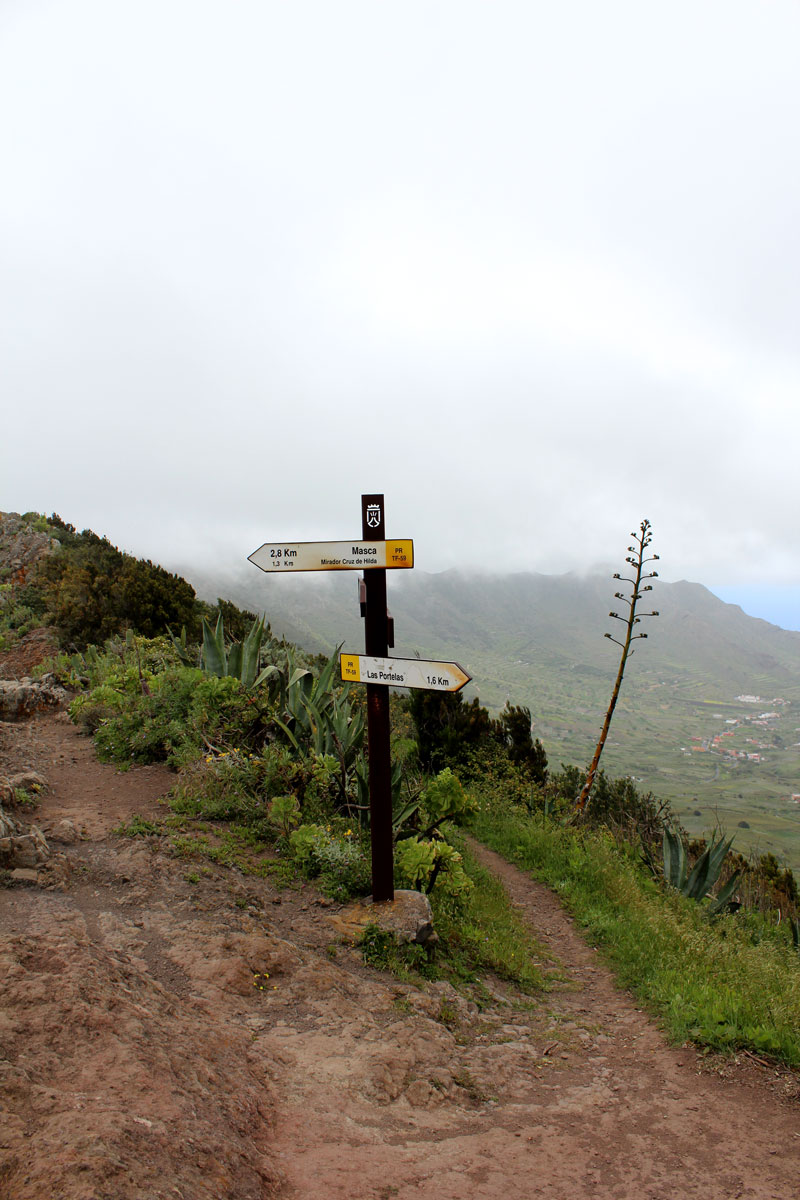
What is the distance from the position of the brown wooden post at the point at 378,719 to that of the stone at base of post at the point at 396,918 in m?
0.10

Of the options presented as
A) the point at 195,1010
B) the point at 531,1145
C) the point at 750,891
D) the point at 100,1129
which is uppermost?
the point at 100,1129

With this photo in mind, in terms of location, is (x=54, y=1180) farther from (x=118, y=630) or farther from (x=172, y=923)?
(x=118, y=630)

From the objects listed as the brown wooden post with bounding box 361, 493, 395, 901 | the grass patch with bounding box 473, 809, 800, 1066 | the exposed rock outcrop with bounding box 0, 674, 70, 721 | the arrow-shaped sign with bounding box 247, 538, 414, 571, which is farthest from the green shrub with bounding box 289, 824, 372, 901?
the exposed rock outcrop with bounding box 0, 674, 70, 721

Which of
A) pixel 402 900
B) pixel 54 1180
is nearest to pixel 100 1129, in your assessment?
pixel 54 1180

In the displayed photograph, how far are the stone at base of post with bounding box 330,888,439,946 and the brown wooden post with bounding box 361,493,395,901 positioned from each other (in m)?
0.10

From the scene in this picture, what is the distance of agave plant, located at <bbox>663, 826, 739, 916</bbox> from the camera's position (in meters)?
8.34

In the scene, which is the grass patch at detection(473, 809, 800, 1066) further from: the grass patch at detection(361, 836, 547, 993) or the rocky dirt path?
the grass patch at detection(361, 836, 547, 993)

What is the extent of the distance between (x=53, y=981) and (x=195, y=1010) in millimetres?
809

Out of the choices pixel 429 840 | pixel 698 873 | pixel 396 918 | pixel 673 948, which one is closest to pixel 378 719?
pixel 396 918

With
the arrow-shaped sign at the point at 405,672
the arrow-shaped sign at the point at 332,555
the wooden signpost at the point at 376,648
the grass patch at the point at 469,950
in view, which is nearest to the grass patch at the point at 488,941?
the grass patch at the point at 469,950

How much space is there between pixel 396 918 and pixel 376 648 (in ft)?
7.06

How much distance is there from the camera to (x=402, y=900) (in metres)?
5.28

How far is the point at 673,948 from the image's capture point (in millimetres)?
5945

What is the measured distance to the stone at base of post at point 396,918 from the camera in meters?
4.98
